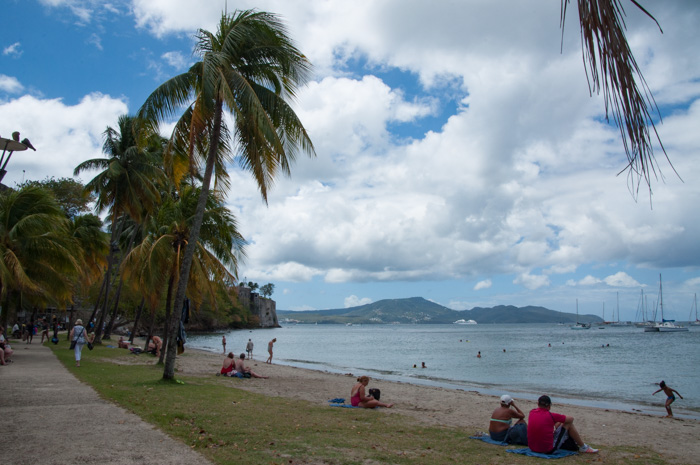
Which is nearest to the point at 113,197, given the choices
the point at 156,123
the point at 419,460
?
the point at 156,123

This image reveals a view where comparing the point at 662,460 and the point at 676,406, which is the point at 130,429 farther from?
the point at 676,406

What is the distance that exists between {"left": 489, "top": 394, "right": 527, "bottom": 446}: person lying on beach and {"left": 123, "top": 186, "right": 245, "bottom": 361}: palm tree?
1192 cm

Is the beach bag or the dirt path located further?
the beach bag

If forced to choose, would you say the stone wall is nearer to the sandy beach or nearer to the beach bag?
the sandy beach

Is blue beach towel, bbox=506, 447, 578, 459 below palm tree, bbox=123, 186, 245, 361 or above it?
below

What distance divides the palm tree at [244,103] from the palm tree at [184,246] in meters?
4.61

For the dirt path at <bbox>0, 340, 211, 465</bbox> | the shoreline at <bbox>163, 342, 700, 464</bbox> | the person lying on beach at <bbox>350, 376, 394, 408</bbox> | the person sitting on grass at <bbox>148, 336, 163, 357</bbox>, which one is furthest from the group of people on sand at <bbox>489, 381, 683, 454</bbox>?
the person sitting on grass at <bbox>148, 336, 163, 357</bbox>

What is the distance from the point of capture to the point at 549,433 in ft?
26.2

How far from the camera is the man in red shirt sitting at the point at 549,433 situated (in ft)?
26.1

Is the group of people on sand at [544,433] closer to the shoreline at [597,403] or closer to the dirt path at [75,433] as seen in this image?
the dirt path at [75,433]

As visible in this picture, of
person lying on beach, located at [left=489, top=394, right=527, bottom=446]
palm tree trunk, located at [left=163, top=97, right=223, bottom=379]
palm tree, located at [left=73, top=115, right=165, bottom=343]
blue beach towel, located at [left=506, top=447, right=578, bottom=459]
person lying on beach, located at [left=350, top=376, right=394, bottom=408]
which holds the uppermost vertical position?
palm tree, located at [left=73, top=115, right=165, bottom=343]

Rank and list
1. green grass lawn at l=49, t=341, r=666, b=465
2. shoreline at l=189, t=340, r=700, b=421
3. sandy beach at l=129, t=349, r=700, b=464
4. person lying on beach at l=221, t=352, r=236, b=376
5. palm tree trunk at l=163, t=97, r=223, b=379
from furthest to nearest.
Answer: person lying on beach at l=221, t=352, r=236, b=376 → shoreline at l=189, t=340, r=700, b=421 → palm tree trunk at l=163, t=97, r=223, b=379 → sandy beach at l=129, t=349, r=700, b=464 → green grass lawn at l=49, t=341, r=666, b=465

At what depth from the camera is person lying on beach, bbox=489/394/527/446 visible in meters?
8.55

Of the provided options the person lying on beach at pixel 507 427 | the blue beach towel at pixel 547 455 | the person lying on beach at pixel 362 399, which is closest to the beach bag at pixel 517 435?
the person lying on beach at pixel 507 427
